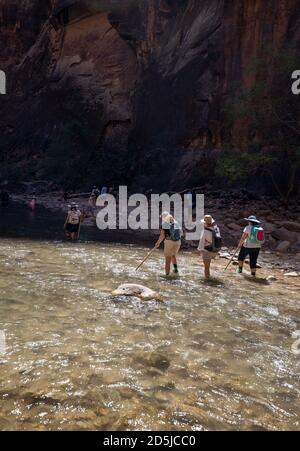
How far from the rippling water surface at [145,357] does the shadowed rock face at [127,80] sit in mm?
21814

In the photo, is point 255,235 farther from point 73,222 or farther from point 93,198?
point 93,198

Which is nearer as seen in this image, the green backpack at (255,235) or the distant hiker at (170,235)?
the distant hiker at (170,235)

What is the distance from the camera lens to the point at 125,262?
12797 mm

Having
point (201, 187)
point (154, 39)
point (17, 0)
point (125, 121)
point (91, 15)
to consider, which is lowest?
point (201, 187)

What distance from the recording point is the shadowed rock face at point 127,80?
103 ft

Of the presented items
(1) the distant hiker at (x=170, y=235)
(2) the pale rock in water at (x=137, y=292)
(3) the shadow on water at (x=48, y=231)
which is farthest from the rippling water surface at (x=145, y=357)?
(3) the shadow on water at (x=48, y=231)

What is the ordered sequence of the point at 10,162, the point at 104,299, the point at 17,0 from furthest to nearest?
the point at 17,0
the point at 10,162
the point at 104,299

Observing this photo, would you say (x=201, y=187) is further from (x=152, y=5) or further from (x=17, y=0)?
(x=17, y=0)

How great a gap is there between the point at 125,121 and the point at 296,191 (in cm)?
2498

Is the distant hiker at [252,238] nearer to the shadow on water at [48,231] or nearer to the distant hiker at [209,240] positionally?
the distant hiker at [209,240]

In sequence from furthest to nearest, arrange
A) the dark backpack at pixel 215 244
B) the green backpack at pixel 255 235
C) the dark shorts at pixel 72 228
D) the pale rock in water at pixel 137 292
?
the dark shorts at pixel 72 228
the green backpack at pixel 255 235
the dark backpack at pixel 215 244
the pale rock in water at pixel 137 292

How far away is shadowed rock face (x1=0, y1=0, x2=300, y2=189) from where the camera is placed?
31.3 metres

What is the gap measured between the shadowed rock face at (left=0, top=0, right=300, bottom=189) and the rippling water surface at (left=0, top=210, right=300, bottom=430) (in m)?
21.8

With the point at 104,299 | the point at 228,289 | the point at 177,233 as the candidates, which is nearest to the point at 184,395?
the point at 104,299
